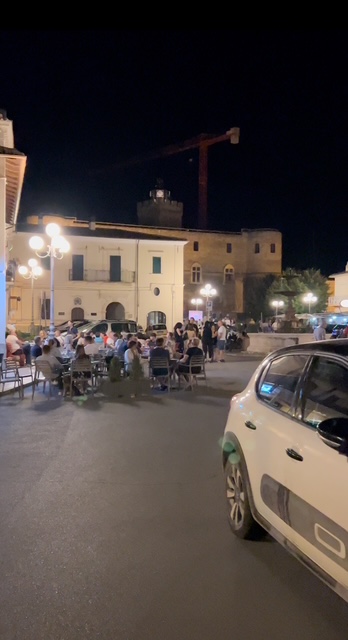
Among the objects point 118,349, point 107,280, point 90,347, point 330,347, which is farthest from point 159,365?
point 107,280

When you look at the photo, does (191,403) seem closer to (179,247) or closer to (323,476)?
(323,476)

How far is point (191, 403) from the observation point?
1357cm

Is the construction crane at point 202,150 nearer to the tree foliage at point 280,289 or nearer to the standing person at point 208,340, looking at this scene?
the tree foliage at point 280,289

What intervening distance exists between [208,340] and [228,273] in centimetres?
4557

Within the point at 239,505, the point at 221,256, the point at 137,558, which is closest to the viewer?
the point at 137,558

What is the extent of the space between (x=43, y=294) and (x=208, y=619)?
156 feet

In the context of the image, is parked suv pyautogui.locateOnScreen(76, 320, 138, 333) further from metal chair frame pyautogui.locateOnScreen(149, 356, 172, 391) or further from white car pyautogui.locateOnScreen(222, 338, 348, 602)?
white car pyautogui.locateOnScreen(222, 338, 348, 602)

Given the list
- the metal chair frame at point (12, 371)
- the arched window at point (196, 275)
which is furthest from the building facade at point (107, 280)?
the metal chair frame at point (12, 371)

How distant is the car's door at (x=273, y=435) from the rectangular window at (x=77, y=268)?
159ft

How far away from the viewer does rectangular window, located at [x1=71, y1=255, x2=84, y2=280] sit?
5250 centimetres

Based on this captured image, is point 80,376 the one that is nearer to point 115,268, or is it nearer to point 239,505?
Result: point 239,505

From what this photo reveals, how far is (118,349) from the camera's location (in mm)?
18766

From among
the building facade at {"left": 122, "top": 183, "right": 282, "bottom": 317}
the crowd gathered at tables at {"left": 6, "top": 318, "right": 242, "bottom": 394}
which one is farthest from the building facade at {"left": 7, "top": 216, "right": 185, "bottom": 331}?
the crowd gathered at tables at {"left": 6, "top": 318, "right": 242, "bottom": 394}

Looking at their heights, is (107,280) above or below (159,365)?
above
